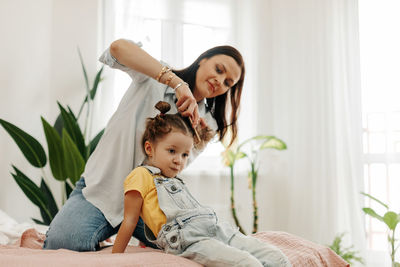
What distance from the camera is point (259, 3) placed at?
362cm

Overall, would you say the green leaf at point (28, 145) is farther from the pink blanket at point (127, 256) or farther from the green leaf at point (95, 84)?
the pink blanket at point (127, 256)

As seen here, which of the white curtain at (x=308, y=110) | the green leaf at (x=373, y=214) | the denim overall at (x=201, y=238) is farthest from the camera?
the white curtain at (x=308, y=110)

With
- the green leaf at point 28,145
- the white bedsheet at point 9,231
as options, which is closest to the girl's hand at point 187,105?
the white bedsheet at point 9,231

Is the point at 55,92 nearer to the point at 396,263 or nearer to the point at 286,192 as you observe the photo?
the point at 286,192

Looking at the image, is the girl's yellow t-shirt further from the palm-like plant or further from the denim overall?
the palm-like plant

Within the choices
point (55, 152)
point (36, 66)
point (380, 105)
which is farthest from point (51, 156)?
point (380, 105)

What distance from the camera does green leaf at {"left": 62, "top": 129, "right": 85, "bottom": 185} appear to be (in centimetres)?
244

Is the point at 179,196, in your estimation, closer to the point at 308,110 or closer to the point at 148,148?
the point at 148,148

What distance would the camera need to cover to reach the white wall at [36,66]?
9.34 ft

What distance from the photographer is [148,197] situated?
3.79ft

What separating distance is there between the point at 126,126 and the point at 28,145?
4.25 ft

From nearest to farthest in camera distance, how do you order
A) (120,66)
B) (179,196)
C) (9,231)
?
1. (179,196)
2. (120,66)
3. (9,231)

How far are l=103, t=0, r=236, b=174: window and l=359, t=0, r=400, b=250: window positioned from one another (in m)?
1.06

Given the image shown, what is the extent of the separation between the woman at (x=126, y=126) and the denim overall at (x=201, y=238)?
0.81 feet
